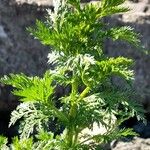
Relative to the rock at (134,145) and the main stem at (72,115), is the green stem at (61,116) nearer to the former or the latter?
the main stem at (72,115)

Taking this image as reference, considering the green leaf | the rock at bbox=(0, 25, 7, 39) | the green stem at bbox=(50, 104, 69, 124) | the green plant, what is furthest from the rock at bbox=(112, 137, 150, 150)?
the green leaf

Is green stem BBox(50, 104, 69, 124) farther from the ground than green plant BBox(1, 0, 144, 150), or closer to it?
closer to it

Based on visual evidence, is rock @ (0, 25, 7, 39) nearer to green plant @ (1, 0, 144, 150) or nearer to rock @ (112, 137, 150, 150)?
rock @ (112, 137, 150, 150)

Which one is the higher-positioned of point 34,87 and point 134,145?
point 34,87

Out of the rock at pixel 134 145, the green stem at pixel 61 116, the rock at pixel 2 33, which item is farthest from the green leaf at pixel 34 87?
the rock at pixel 2 33

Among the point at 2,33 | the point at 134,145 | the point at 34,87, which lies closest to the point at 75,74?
the point at 34,87

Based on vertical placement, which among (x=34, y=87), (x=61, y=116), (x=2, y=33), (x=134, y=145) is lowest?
(x=134, y=145)

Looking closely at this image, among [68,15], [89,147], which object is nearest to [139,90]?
[89,147]

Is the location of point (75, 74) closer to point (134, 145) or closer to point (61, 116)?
point (61, 116)

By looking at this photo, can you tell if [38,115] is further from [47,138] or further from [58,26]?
[58,26]
